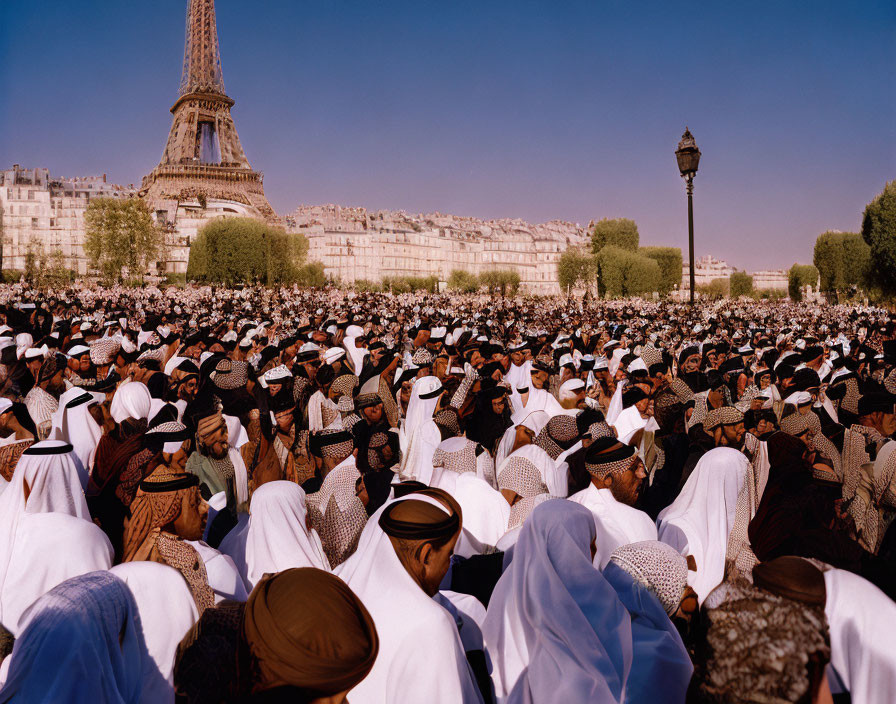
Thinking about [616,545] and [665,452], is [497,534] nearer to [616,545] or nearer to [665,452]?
[616,545]

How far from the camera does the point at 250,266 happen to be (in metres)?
57.7

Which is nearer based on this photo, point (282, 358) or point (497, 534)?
point (497, 534)

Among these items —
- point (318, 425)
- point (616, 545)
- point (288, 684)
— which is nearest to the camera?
point (288, 684)

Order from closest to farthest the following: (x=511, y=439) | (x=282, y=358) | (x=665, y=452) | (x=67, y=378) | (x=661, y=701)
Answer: (x=661, y=701)
(x=511, y=439)
(x=665, y=452)
(x=67, y=378)
(x=282, y=358)

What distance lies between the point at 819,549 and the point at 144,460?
3.83 metres

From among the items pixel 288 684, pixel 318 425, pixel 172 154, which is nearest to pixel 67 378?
pixel 318 425

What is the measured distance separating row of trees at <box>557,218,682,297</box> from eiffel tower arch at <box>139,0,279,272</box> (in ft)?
129

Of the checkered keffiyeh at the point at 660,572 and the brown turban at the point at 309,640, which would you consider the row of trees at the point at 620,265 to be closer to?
the checkered keffiyeh at the point at 660,572

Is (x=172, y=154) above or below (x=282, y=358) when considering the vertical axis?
above

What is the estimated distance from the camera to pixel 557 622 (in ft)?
7.50

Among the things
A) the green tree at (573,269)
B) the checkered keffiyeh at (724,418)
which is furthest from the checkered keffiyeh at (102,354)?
the green tree at (573,269)

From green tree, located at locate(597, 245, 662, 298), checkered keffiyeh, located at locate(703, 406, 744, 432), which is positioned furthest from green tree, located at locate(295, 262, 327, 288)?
checkered keffiyeh, located at locate(703, 406, 744, 432)

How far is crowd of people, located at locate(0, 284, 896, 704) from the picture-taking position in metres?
1.81

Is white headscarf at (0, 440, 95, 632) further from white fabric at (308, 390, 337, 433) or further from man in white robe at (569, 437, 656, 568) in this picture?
white fabric at (308, 390, 337, 433)
